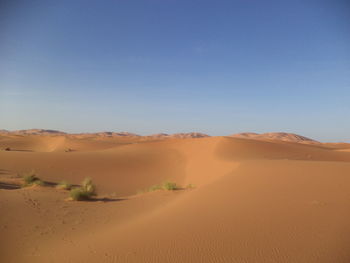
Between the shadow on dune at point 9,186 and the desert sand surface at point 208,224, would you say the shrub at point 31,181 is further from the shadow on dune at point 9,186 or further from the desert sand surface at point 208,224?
the desert sand surface at point 208,224

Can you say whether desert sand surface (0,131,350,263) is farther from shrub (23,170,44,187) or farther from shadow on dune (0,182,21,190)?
shrub (23,170,44,187)

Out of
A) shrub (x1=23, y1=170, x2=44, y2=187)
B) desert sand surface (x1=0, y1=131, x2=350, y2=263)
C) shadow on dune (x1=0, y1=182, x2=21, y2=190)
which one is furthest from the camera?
shrub (x1=23, y1=170, x2=44, y2=187)

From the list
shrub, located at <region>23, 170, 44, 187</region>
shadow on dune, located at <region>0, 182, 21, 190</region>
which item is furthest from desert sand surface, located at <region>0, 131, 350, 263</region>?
shrub, located at <region>23, 170, 44, 187</region>

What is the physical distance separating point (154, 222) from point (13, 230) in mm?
3227

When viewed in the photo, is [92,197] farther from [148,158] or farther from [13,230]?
[148,158]

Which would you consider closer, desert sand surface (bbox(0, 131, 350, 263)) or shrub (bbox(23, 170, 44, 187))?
desert sand surface (bbox(0, 131, 350, 263))

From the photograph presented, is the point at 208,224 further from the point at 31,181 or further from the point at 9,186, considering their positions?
the point at 31,181

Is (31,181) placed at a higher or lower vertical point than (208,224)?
lower

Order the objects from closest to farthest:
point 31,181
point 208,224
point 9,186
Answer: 1. point 208,224
2. point 9,186
3. point 31,181

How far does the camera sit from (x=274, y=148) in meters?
22.9

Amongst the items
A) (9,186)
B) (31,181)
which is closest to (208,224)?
(9,186)

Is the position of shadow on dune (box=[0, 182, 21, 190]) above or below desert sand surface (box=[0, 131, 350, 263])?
below

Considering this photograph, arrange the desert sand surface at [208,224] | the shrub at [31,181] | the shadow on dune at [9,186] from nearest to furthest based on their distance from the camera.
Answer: the desert sand surface at [208,224]
the shadow on dune at [9,186]
the shrub at [31,181]

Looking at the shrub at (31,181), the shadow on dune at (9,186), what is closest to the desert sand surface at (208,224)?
the shadow on dune at (9,186)
